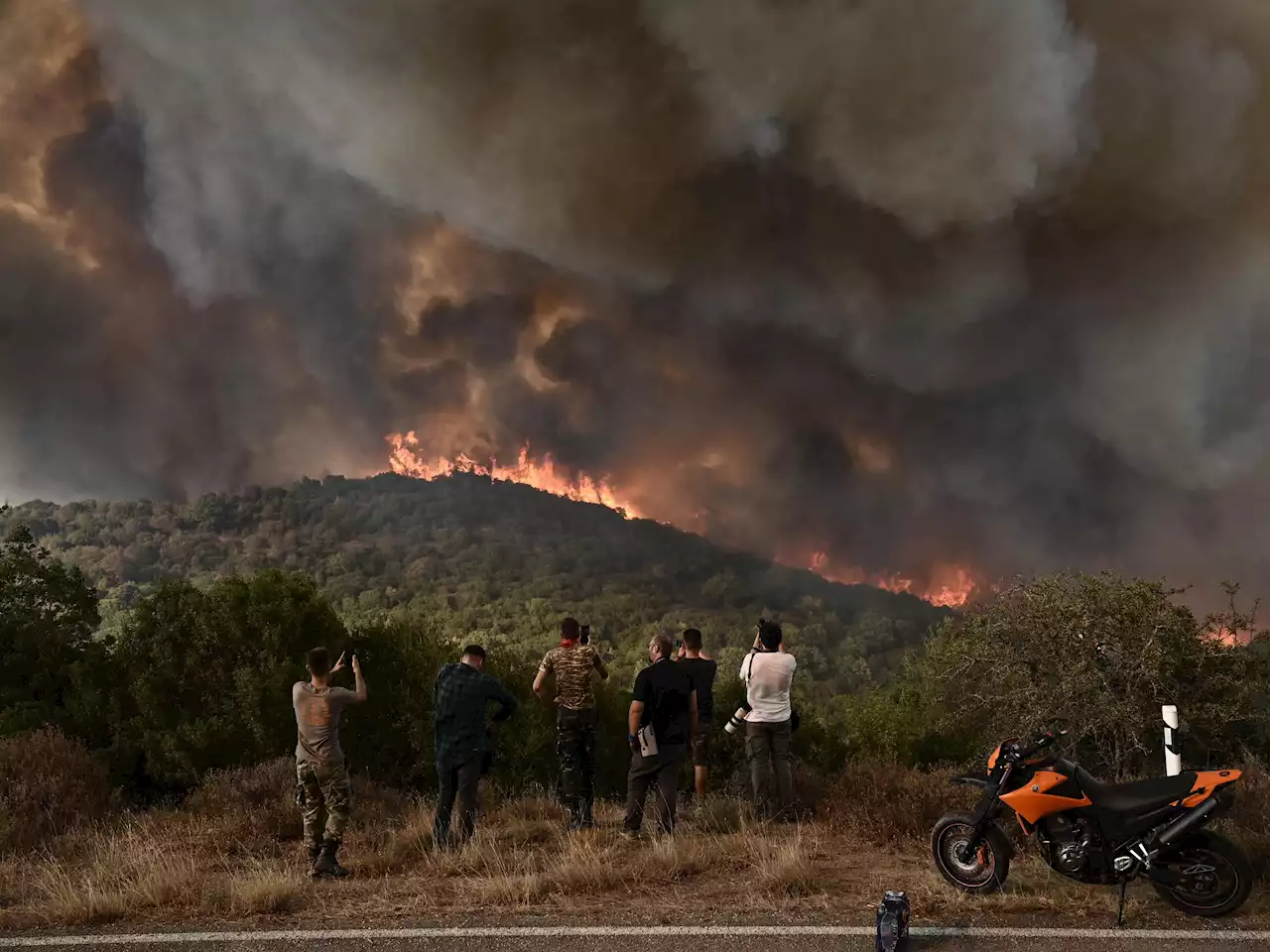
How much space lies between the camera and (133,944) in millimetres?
6520

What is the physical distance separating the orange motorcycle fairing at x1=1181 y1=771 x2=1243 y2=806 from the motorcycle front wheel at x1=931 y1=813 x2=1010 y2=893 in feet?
4.37

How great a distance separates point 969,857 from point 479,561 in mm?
97304

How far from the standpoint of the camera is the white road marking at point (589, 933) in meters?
6.17

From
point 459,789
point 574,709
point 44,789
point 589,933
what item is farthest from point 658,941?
point 44,789

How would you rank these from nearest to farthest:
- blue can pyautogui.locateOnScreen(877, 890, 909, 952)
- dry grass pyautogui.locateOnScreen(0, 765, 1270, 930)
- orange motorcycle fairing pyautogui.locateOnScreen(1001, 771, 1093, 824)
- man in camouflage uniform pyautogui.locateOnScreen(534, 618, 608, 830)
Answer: blue can pyautogui.locateOnScreen(877, 890, 909, 952)
orange motorcycle fairing pyautogui.locateOnScreen(1001, 771, 1093, 824)
dry grass pyautogui.locateOnScreen(0, 765, 1270, 930)
man in camouflage uniform pyautogui.locateOnScreen(534, 618, 608, 830)

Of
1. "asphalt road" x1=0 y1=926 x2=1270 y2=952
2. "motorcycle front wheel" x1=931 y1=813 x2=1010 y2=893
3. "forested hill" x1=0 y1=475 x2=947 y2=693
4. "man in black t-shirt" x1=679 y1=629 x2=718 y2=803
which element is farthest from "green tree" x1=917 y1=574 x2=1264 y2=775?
"forested hill" x1=0 y1=475 x2=947 y2=693

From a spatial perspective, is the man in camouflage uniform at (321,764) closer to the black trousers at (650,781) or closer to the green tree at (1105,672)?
the black trousers at (650,781)

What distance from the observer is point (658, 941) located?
20.4 ft

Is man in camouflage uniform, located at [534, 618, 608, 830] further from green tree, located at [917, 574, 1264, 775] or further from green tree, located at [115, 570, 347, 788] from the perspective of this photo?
green tree, located at [115, 570, 347, 788]

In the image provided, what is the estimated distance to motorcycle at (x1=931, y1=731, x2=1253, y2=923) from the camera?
21.2ft

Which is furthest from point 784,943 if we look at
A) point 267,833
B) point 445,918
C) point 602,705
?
point 602,705

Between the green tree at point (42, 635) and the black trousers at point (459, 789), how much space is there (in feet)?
49.8

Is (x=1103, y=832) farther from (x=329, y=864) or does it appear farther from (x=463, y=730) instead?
(x=329, y=864)

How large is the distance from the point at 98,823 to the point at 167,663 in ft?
35.2
